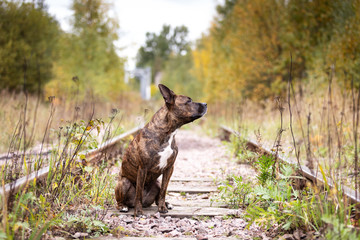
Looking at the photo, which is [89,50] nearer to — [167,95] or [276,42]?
[276,42]

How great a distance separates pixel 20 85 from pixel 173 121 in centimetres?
1284

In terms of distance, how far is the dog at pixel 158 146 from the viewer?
136 inches

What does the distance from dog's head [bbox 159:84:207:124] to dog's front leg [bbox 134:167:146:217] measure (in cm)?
69

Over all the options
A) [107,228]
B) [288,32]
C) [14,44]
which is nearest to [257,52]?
[288,32]

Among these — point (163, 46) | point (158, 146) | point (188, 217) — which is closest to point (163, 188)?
point (188, 217)

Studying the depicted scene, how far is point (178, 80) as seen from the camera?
43500 millimetres

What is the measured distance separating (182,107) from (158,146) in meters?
0.48

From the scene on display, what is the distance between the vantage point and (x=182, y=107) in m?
3.47

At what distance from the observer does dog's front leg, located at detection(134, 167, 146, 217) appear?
349 cm

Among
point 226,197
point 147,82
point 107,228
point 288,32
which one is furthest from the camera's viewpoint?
point 147,82

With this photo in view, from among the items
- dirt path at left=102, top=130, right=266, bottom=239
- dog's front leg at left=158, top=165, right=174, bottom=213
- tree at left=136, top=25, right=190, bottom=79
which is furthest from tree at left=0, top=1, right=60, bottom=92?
tree at left=136, top=25, right=190, bottom=79

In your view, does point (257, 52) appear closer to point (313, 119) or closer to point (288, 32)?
point (288, 32)

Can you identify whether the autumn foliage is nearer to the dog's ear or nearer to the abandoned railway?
the abandoned railway

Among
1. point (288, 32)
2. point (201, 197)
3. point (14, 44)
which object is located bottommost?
point (201, 197)
